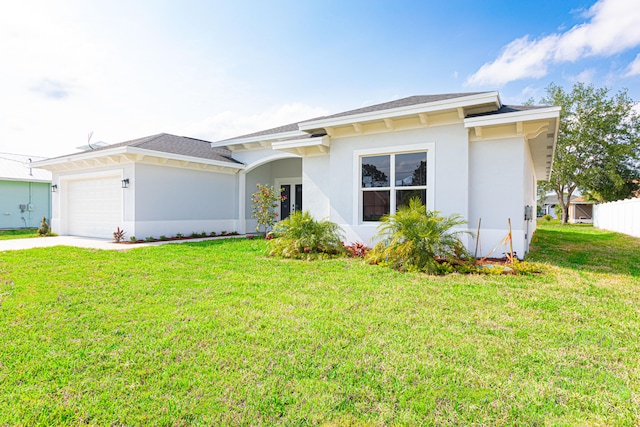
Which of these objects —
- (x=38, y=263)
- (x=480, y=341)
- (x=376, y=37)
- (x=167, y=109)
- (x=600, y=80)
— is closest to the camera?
(x=480, y=341)

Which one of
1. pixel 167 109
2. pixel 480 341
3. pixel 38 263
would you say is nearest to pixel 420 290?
pixel 480 341

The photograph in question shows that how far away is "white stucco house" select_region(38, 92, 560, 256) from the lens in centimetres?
751

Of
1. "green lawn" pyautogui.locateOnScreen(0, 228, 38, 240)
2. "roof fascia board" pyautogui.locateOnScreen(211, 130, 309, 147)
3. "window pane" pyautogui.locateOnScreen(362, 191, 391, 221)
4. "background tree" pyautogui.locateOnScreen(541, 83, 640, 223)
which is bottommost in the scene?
"green lawn" pyautogui.locateOnScreen(0, 228, 38, 240)

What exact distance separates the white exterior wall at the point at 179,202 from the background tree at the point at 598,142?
2801 cm

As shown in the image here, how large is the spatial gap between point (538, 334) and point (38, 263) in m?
9.14

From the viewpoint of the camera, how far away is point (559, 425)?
2061 millimetres

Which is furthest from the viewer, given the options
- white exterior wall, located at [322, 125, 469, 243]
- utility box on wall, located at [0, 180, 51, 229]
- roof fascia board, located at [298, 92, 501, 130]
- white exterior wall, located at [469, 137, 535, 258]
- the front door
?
utility box on wall, located at [0, 180, 51, 229]

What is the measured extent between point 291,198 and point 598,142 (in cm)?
2808

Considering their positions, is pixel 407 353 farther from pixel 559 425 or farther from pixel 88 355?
pixel 88 355

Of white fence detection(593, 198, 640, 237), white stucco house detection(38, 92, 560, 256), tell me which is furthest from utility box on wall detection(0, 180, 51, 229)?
white fence detection(593, 198, 640, 237)

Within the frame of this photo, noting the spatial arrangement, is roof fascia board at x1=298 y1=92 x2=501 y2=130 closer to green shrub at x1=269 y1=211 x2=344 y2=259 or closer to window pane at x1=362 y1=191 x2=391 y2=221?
window pane at x1=362 y1=191 x2=391 y2=221

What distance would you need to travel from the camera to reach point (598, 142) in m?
27.5

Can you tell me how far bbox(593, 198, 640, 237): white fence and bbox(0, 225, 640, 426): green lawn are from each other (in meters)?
14.0

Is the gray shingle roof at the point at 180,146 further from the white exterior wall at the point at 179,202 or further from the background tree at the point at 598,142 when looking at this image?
the background tree at the point at 598,142
